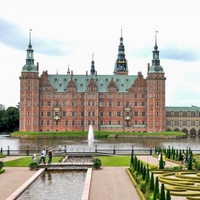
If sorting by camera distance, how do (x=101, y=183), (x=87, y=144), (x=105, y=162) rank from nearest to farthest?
(x=101, y=183) < (x=105, y=162) < (x=87, y=144)

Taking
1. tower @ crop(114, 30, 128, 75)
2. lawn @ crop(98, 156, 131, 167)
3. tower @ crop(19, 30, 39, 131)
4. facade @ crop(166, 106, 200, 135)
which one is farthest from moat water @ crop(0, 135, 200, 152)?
tower @ crop(114, 30, 128, 75)

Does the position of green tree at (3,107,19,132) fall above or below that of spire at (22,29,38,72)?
below

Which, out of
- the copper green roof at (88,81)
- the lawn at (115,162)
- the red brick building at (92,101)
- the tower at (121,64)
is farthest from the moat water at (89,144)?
the tower at (121,64)

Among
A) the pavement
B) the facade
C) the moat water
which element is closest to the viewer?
the pavement

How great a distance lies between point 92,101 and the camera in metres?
133

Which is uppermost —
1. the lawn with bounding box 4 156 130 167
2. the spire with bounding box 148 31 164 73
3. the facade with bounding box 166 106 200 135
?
the spire with bounding box 148 31 164 73

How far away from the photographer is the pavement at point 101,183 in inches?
1116

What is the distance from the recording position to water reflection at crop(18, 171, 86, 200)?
2917 cm

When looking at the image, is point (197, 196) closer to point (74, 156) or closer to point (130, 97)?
point (74, 156)

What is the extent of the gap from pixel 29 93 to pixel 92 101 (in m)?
17.2

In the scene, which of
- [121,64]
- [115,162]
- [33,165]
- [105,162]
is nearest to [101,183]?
[33,165]

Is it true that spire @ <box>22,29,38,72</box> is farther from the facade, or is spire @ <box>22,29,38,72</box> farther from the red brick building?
the facade

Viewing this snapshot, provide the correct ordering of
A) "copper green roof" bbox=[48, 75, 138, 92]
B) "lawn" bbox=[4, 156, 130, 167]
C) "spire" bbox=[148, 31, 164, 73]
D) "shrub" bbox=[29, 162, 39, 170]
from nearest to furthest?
"shrub" bbox=[29, 162, 39, 170] < "lawn" bbox=[4, 156, 130, 167] < "spire" bbox=[148, 31, 164, 73] < "copper green roof" bbox=[48, 75, 138, 92]

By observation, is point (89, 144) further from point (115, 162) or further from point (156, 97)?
point (156, 97)
